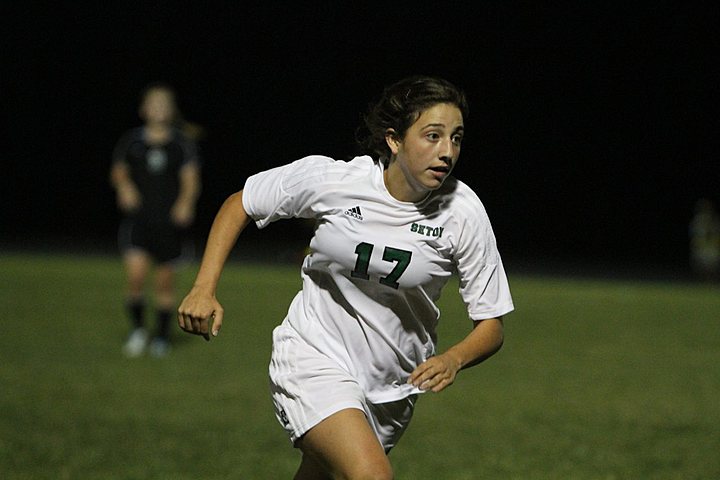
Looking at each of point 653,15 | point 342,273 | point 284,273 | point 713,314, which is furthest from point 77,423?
point 653,15

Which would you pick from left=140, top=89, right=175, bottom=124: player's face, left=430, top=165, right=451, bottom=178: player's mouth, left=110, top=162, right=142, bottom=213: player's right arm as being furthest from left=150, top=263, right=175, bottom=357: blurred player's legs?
left=430, top=165, right=451, bottom=178: player's mouth

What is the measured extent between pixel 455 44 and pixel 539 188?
216 inches

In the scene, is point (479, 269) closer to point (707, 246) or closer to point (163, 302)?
point (163, 302)

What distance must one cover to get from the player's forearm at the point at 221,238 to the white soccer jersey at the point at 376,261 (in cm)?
5

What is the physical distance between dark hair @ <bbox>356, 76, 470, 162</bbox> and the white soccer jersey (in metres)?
0.12

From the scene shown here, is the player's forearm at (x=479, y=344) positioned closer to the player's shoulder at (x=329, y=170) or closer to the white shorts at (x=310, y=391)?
the white shorts at (x=310, y=391)

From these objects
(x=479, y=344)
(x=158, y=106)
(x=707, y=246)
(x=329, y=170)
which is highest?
(x=329, y=170)

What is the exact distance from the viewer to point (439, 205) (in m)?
3.80

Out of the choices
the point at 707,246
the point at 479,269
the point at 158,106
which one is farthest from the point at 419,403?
the point at 707,246

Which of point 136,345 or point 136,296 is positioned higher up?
point 136,296

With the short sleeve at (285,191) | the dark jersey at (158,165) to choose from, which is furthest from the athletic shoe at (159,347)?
the short sleeve at (285,191)

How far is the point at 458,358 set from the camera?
137 inches

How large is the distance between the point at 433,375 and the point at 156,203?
6.86 meters

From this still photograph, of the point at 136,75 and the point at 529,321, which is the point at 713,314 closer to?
the point at 529,321
